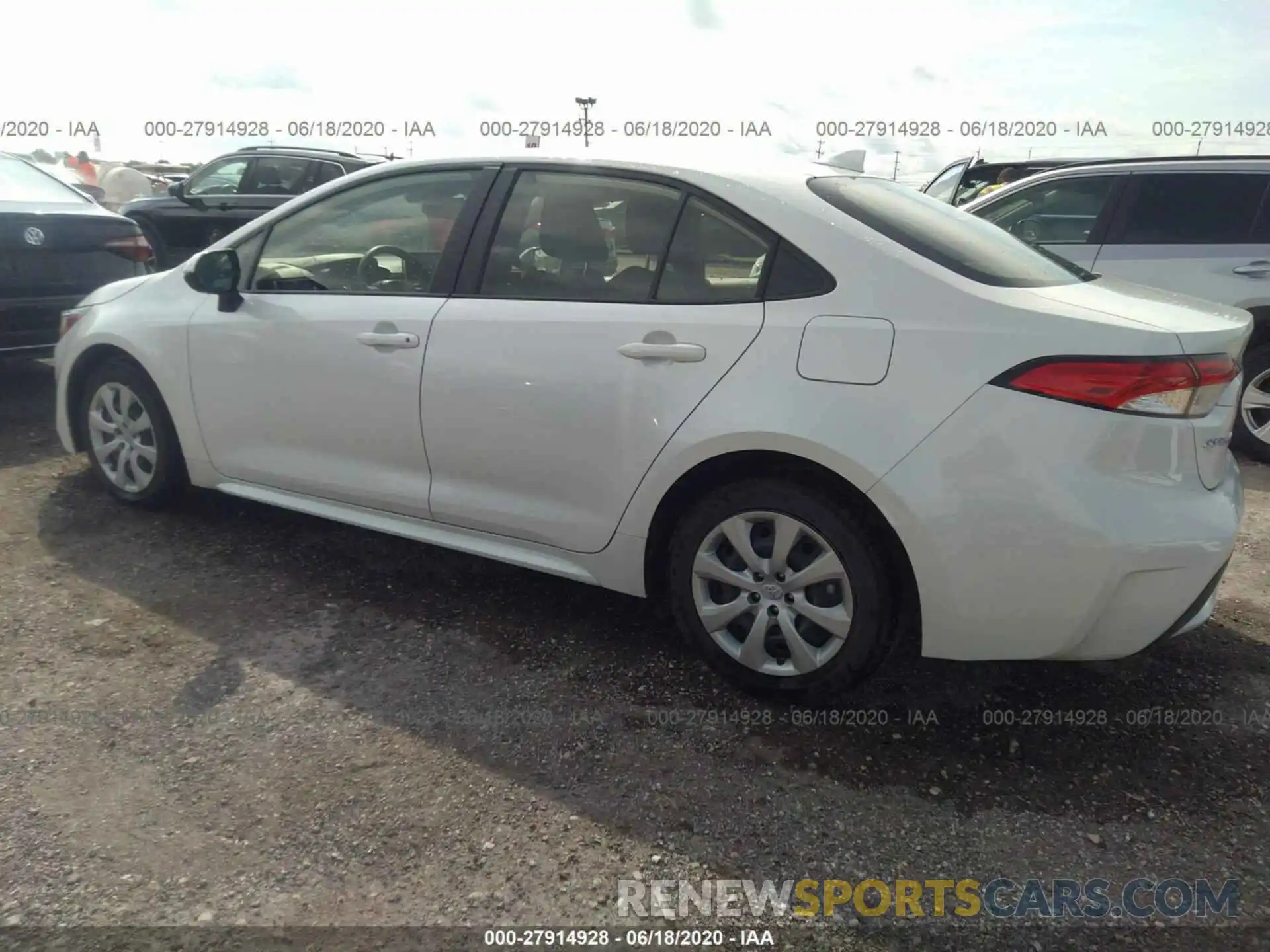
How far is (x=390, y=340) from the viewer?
10.6 ft

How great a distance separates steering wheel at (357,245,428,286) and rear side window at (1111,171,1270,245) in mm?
4471

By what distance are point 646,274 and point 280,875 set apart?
1.89 m

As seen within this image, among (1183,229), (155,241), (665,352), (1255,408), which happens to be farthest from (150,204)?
(1255,408)

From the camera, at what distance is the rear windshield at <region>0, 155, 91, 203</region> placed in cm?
585

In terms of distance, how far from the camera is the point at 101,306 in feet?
13.9

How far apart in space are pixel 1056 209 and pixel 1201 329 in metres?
4.05

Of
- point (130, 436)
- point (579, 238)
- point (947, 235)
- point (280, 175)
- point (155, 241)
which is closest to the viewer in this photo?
point (947, 235)

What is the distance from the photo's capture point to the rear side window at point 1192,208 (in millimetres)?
5535

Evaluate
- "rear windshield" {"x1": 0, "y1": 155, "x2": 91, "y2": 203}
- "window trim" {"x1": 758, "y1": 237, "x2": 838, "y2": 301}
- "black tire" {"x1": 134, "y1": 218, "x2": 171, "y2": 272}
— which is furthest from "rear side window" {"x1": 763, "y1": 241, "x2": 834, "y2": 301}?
"black tire" {"x1": 134, "y1": 218, "x2": 171, "y2": 272}

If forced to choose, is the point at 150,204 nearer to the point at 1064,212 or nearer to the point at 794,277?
the point at 1064,212

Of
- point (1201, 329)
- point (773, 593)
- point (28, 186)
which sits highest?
point (28, 186)

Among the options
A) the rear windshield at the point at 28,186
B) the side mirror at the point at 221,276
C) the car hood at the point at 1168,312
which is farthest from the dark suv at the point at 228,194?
the car hood at the point at 1168,312

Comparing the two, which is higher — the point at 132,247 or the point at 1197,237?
the point at 1197,237

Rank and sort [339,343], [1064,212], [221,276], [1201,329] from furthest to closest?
[1064,212]
[221,276]
[339,343]
[1201,329]
